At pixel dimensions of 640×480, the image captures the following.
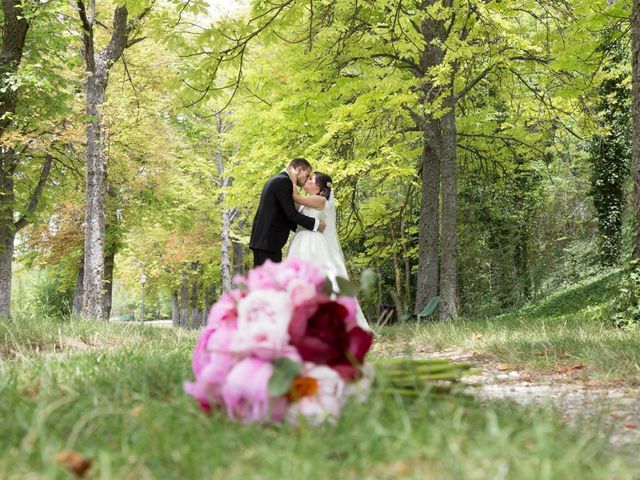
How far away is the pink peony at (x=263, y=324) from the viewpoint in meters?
2.52

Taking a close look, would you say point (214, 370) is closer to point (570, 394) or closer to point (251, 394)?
point (251, 394)

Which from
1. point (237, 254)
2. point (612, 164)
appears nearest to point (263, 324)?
point (612, 164)

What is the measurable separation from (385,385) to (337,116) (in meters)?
8.78

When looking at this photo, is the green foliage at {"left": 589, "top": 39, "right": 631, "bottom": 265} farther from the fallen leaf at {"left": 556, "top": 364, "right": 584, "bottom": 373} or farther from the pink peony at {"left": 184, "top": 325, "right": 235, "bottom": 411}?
the pink peony at {"left": 184, "top": 325, "right": 235, "bottom": 411}

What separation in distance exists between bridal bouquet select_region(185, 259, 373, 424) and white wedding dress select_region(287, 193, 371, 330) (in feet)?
17.5

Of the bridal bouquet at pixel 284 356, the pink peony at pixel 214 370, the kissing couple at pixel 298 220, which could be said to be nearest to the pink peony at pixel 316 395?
the bridal bouquet at pixel 284 356

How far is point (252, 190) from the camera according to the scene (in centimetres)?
1377

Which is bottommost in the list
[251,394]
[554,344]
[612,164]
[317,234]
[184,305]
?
[184,305]

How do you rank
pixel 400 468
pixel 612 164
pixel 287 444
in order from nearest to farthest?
pixel 400 468 → pixel 287 444 → pixel 612 164

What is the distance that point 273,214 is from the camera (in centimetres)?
760

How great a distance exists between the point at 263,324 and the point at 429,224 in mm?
11835

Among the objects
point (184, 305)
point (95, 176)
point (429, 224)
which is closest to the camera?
point (95, 176)

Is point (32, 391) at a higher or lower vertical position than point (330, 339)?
lower

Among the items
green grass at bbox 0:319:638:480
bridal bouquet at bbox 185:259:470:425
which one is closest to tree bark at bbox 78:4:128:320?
green grass at bbox 0:319:638:480
